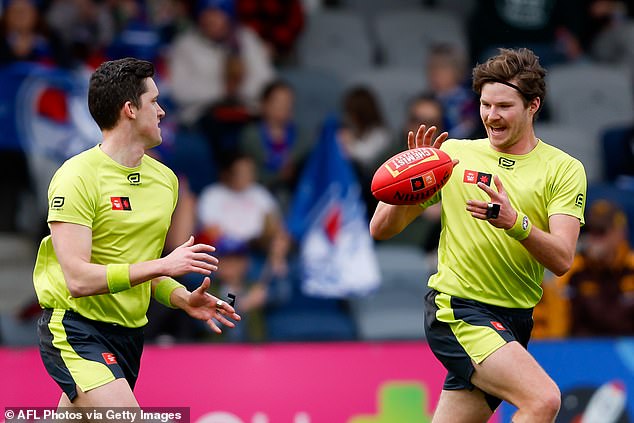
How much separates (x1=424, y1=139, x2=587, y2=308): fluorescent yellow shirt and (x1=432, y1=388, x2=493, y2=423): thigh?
0.49 meters

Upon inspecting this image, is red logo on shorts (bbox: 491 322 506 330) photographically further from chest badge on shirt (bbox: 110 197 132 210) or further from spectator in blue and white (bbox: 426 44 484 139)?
spectator in blue and white (bbox: 426 44 484 139)

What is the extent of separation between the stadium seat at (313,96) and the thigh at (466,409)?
6.29 m

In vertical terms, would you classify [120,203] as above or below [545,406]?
above

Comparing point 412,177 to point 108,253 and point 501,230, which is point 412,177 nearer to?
point 501,230

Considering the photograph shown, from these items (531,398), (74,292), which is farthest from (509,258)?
(74,292)

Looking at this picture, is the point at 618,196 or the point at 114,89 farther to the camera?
the point at 618,196

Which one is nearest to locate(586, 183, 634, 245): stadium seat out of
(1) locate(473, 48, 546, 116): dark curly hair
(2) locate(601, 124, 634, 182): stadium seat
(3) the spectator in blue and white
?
(2) locate(601, 124, 634, 182): stadium seat

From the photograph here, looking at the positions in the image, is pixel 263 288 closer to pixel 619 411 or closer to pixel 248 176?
pixel 248 176

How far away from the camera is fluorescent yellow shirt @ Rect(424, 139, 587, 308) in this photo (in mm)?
6277

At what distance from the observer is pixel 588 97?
43.8 feet

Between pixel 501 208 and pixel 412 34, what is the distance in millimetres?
8331

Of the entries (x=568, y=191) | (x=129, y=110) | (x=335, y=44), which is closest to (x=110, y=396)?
(x=129, y=110)

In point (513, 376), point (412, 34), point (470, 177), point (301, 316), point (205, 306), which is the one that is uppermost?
point (412, 34)

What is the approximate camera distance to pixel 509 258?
630 cm
